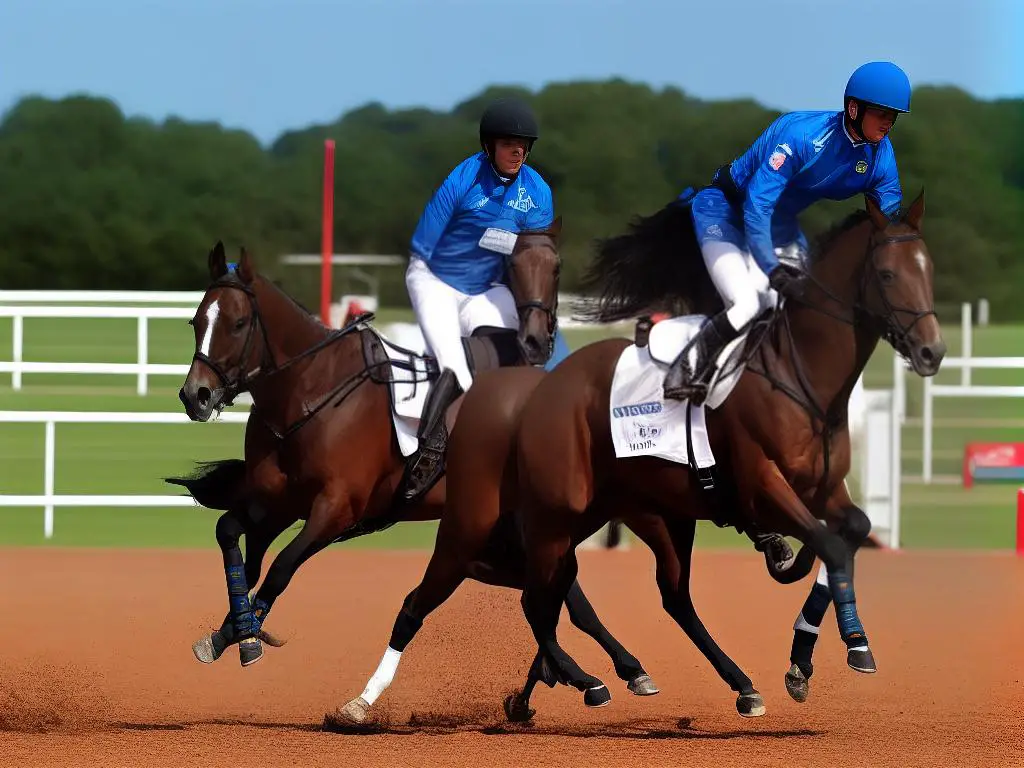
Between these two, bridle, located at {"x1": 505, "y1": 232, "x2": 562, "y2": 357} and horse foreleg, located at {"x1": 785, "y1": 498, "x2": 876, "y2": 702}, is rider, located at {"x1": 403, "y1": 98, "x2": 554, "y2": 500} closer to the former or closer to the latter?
bridle, located at {"x1": 505, "y1": 232, "x2": 562, "y2": 357}

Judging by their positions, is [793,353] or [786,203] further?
[786,203]

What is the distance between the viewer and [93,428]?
18578 mm

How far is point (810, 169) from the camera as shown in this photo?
5.35 metres

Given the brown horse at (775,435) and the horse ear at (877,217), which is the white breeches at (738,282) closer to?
the brown horse at (775,435)

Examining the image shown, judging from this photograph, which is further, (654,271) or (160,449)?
(160,449)

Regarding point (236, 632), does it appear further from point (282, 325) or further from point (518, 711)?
point (282, 325)

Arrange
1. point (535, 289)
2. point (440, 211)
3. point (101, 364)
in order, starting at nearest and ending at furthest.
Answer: point (535, 289) < point (440, 211) < point (101, 364)

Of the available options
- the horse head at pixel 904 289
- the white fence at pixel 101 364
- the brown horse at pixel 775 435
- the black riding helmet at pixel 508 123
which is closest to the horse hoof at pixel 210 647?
the brown horse at pixel 775 435

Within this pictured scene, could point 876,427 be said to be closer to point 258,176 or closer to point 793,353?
point 793,353

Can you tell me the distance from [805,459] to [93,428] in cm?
1467

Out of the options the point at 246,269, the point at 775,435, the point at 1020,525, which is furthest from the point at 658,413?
the point at 1020,525

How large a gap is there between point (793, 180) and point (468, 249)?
1.49 metres

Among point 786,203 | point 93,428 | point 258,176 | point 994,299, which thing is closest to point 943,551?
point 786,203

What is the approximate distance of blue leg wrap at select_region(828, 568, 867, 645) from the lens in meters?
4.91
